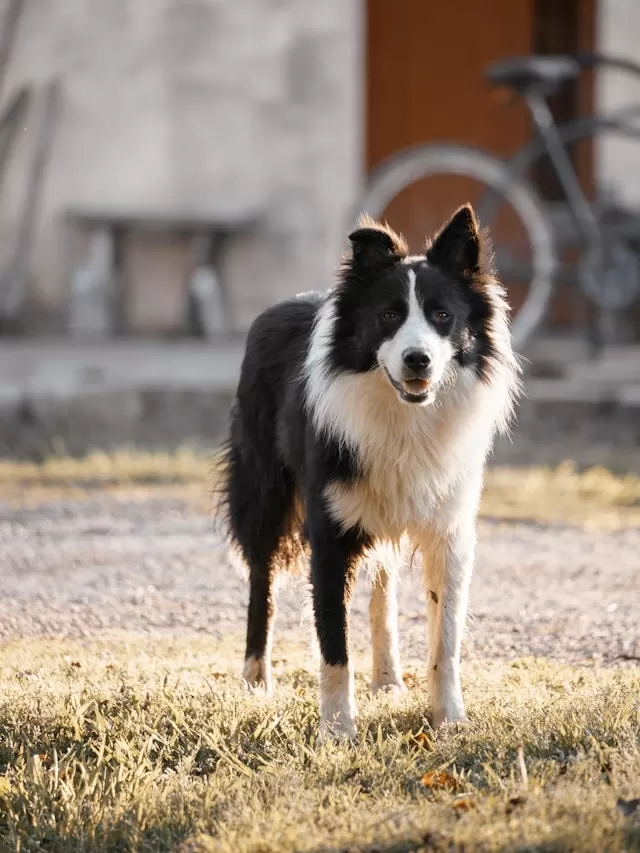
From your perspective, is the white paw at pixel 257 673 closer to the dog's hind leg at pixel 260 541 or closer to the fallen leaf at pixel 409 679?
the dog's hind leg at pixel 260 541

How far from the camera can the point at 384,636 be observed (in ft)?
14.1

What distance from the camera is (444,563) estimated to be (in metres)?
3.97

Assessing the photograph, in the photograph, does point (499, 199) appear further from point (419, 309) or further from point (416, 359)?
point (416, 359)

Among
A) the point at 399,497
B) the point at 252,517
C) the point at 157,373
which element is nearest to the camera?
the point at 399,497

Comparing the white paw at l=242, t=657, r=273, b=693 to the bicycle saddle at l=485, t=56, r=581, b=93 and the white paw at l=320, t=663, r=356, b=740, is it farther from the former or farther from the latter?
the bicycle saddle at l=485, t=56, r=581, b=93

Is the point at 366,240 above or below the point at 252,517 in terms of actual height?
above

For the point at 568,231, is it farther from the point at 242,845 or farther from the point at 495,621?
the point at 242,845

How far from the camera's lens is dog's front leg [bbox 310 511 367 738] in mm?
3811

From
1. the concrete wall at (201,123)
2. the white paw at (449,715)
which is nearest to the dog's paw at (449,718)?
the white paw at (449,715)

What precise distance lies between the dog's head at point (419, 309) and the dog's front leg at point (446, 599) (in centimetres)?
43

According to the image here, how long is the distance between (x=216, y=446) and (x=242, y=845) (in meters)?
6.34

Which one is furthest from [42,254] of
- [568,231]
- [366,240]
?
[366,240]

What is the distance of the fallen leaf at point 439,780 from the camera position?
330cm

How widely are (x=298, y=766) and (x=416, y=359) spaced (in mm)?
1029
